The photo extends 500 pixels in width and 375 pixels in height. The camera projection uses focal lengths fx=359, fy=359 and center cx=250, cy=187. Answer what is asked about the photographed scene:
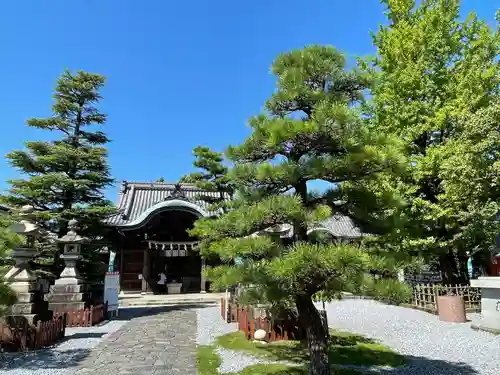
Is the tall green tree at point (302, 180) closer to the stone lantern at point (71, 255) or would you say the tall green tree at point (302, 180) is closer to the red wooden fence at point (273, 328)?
the red wooden fence at point (273, 328)

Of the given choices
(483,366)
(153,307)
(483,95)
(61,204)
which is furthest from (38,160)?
(483,95)

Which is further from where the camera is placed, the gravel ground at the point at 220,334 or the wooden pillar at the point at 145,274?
the wooden pillar at the point at 145,274

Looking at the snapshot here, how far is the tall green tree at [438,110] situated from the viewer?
11.8m

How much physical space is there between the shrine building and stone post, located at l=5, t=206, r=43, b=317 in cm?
917

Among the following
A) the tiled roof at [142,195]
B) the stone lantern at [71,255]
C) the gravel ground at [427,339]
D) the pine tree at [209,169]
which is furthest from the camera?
the tiled roof at [142,195]

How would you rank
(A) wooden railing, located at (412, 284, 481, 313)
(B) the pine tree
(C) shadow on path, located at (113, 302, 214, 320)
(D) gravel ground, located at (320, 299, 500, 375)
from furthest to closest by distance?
(B) the pine tree → (C) shadow on path, located at (113, 302, 214, 320) → (A) wooden railing, located at (412, 284, 481, 313) → (D) gravel ground, located at (320, 299, 500, 375)

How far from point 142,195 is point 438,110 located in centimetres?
1873

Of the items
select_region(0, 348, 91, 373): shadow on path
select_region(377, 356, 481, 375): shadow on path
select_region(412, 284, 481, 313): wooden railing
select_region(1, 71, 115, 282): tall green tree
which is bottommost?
select_region(377, 356, 481, 375): shadow on path

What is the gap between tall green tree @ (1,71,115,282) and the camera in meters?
13.3

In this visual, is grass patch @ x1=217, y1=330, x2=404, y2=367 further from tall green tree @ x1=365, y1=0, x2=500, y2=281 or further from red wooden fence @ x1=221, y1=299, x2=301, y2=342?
tall green tree @ x1=365, y1=0, x2=500, y2=281

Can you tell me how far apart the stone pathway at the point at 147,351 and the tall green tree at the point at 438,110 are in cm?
Result: 730

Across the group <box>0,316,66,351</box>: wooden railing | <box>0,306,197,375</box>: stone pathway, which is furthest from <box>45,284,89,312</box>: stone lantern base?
<box>0,316,66,351</box>: wooden railing

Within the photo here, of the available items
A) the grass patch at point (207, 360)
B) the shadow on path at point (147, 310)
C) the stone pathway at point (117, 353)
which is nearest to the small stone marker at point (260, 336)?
the grass patch at point (207, 360)

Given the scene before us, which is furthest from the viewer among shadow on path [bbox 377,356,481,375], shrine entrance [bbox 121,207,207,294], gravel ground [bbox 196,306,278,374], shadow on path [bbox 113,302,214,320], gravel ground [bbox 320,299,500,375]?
shrine entrance [bbox 121,207,207,294]
